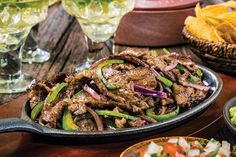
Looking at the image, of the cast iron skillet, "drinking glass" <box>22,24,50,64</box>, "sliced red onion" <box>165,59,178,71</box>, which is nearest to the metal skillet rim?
the cast iron skillet

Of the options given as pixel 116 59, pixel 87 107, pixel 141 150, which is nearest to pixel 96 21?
pixel 116 59

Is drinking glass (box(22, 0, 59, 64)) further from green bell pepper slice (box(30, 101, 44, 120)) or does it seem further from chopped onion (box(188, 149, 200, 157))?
chopped onion (box(188, 149, 200, 157))

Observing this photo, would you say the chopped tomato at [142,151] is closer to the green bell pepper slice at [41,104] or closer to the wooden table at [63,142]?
the wooden table at [63,142]

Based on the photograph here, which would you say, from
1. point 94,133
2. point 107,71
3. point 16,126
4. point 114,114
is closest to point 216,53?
point 107,71

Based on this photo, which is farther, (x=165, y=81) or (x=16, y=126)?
(x=165, y=81)

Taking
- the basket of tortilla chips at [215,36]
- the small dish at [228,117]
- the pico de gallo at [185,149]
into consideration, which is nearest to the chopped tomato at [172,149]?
the pico de gallo at [185,149]

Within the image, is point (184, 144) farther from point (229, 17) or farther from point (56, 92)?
point (229, 17)
